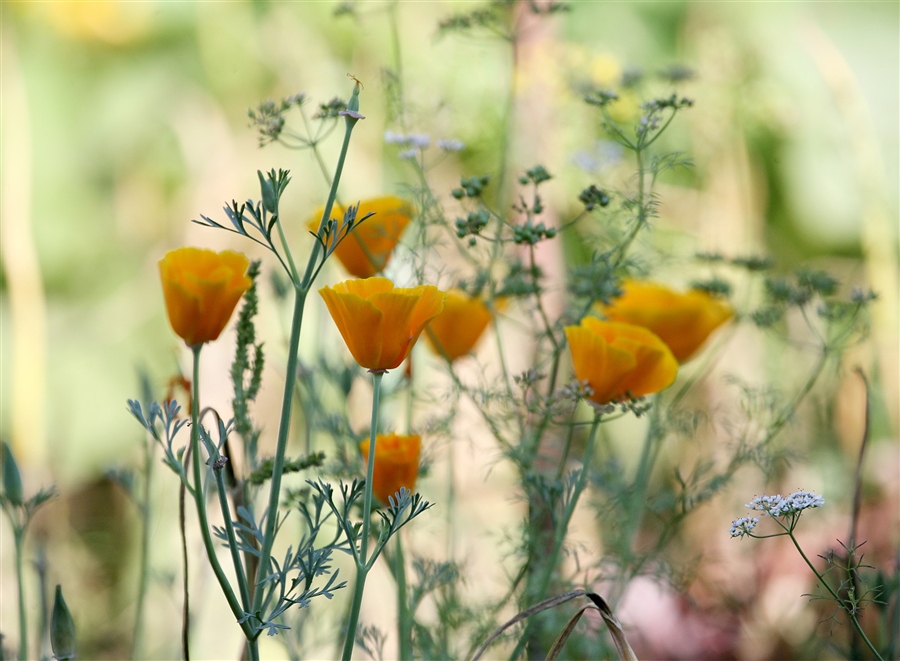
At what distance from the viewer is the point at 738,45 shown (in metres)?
1.69

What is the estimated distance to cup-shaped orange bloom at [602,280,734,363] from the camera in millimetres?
679

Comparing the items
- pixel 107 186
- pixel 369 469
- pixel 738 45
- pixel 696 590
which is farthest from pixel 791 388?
pixel 107 186

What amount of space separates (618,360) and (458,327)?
208mm

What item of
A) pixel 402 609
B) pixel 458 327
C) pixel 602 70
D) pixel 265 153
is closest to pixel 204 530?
pixel 402 609

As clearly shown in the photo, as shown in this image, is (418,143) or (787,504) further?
(418,143)

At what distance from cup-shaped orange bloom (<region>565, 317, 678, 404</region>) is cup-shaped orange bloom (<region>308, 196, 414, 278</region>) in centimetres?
17

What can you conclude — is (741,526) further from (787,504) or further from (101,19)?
(101,19)

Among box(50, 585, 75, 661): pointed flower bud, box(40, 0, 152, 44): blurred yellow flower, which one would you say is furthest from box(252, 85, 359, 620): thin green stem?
box(40, 0, 152, 44): blurred yellow flower

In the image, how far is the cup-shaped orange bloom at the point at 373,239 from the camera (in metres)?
0.64

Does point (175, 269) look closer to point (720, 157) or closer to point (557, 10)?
point (557, 10)

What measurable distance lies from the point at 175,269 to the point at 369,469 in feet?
0.51

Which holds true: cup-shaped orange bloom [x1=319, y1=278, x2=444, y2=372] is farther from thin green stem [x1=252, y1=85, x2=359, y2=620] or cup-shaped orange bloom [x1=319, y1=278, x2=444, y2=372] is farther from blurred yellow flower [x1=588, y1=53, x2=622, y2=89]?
blurred yellow flower [x1=588, y1=53, x2=622, y2=89]

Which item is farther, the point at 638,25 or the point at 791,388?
the point at 638,25

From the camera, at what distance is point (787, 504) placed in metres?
0.43
